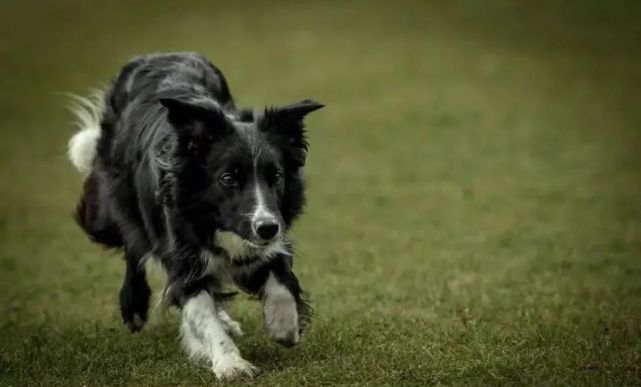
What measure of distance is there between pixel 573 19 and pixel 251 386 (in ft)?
89.0

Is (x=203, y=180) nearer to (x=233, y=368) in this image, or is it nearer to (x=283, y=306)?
(x=283, y=306)

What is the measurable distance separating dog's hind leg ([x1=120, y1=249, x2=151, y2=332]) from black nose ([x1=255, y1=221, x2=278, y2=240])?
2.15 metres

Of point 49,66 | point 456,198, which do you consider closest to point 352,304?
point 456,198

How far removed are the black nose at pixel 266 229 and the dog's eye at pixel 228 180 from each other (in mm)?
371

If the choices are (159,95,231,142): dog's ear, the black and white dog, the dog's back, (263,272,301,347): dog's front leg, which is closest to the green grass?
(263,272,301,347): dog's front leg

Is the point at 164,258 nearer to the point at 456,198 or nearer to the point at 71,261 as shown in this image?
the point at 71,261

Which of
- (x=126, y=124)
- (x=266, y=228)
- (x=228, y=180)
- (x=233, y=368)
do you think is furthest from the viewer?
(x=126, y=124)

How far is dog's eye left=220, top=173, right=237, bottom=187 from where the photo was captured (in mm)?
6172

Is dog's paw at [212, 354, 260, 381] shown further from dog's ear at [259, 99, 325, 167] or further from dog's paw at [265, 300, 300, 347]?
dog's ear at [259, 99, 325, 167]

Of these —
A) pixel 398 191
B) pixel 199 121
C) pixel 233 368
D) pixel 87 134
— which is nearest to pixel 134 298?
pixel 87 134

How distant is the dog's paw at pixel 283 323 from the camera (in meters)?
6.27

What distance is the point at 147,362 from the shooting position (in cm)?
680

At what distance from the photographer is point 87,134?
8.78 metres

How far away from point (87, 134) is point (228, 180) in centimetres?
302
